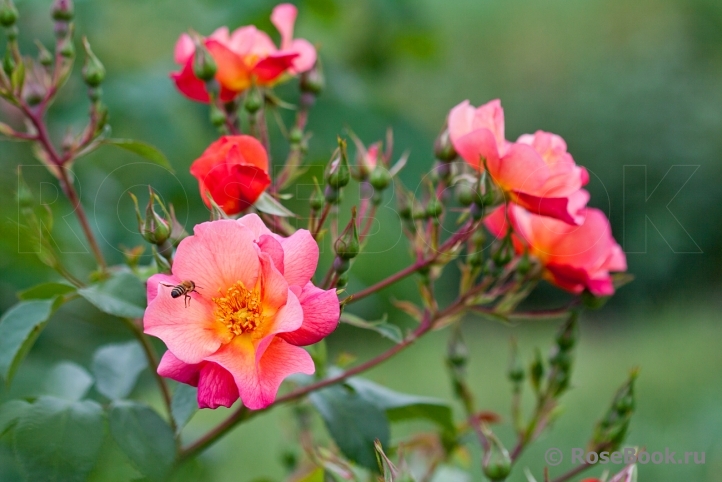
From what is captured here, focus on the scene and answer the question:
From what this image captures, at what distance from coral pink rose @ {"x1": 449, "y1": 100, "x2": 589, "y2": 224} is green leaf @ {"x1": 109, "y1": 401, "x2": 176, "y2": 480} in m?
0.35

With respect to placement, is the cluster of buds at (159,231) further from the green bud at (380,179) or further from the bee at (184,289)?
the green bud at (380,179)

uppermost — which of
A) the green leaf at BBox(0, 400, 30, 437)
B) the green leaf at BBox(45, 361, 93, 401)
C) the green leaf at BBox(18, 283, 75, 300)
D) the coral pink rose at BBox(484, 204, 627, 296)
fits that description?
the coral pink rose at BBox(484, 204, 627, 296)

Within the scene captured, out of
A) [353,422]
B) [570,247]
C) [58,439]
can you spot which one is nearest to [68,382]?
[58,439]

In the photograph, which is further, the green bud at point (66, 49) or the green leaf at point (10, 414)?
the green bud at point (66, 49)

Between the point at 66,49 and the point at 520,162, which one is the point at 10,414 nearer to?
the point at 66,49

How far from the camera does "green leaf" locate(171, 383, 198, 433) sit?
586mm

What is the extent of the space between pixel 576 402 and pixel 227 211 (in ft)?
7.23

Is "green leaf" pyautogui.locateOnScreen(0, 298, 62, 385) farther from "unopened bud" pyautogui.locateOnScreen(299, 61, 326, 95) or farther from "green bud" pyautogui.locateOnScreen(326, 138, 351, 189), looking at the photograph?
"unopened bud" pyautogui.locateOnScreen(299, 61, 326, 95)

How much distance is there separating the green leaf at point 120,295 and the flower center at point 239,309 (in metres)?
0.09

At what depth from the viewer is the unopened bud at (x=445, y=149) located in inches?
28.6

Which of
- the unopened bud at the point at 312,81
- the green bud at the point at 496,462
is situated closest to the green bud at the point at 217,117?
the unopened bud at the point at 312,81

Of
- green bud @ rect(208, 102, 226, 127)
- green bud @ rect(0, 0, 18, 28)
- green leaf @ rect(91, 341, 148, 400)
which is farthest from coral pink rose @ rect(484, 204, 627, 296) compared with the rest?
green bud @ rect(0, 0, 18, 28)

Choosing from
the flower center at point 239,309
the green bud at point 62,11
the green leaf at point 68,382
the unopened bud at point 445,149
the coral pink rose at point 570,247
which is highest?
the green bud at point 62,11

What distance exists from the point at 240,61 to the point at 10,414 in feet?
1.27
